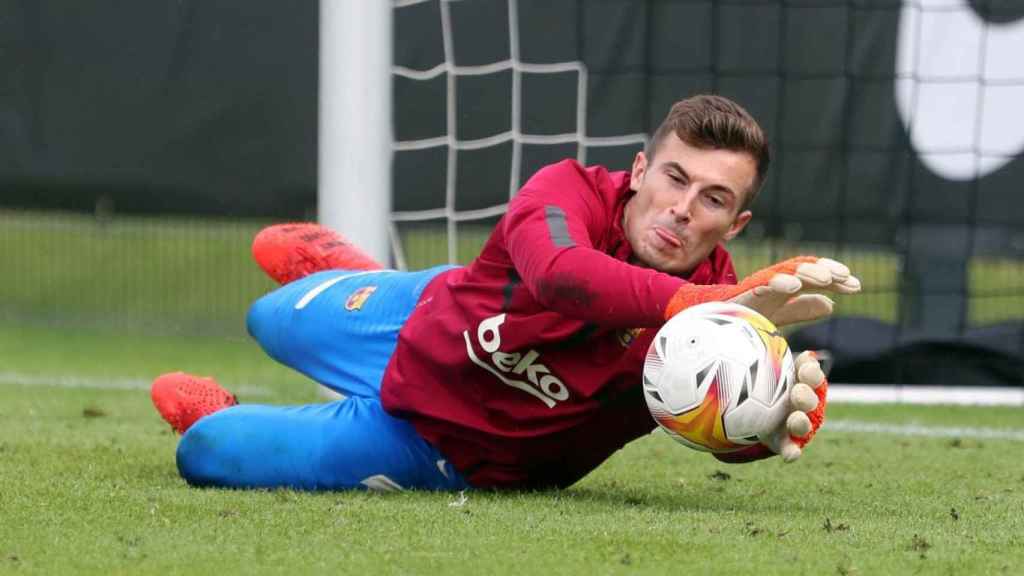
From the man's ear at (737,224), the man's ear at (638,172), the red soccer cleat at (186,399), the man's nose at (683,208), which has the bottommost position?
the red soccer cleat at (186,399)

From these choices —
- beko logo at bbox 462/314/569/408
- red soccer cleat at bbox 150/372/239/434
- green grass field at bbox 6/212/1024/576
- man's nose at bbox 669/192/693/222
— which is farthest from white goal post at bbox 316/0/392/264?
man's nose at bbox 669/192/693/222

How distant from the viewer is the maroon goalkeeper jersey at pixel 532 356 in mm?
3803

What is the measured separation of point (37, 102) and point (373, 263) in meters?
3.81

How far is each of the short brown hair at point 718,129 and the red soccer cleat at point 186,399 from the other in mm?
1506

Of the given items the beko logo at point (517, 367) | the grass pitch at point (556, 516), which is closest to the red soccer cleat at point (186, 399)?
the grass pitch at point (556, 516)

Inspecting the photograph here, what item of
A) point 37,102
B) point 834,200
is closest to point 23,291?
point 37,102

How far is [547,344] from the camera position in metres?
3.89

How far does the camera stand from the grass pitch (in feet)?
10.1

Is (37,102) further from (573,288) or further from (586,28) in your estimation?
(573,288)

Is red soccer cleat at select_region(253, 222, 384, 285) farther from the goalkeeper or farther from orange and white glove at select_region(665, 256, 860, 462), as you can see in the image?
orange and white glove at select_region(665, 256, 860, 462)

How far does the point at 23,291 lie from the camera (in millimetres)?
13336

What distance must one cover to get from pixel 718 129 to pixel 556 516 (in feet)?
3.28

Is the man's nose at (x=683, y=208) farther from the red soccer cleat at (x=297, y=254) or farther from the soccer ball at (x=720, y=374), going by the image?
the red soccer cleat at (x=297, y=254)

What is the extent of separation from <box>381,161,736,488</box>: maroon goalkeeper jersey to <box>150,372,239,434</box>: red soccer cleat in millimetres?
609
